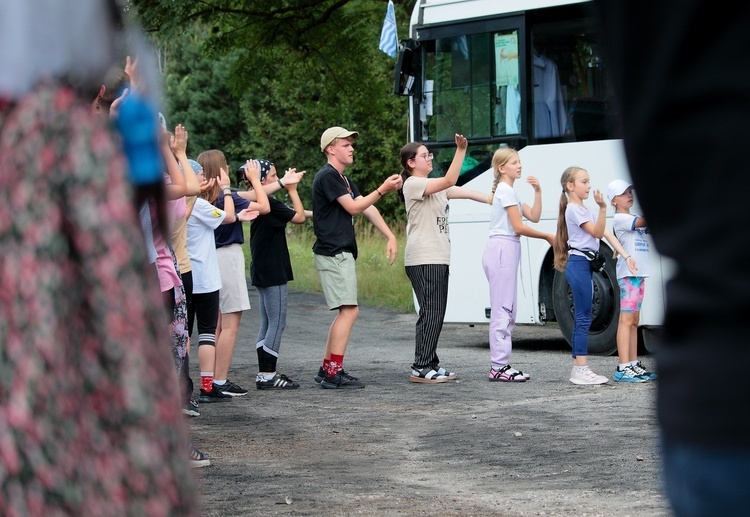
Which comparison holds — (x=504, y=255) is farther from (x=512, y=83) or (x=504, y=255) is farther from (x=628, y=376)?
(x=512, y=83)

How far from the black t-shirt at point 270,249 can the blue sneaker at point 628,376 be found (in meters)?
2.71

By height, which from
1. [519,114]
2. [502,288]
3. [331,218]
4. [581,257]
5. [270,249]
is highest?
[519,114]

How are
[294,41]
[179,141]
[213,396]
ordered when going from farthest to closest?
1. [294,41]
2. [213,396]
3. [179,141]

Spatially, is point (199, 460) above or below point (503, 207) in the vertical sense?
below

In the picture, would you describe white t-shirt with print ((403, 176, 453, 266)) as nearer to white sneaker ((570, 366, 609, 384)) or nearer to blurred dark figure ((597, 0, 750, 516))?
white sneaker ((570, 366, 609, 384))

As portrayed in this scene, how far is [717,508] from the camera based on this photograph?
140cm

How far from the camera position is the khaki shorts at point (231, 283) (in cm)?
922

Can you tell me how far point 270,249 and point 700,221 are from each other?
8276mm

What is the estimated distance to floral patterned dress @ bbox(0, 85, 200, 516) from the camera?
163 centimetres

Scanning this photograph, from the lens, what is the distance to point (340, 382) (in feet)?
32.5

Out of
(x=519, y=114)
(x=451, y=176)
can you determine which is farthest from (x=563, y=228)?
(x=519, y=114)

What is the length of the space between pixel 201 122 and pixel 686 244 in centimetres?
5428

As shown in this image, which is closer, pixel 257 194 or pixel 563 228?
pixel 257 194

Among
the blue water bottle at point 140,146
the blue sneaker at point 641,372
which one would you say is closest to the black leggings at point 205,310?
the blue sneaker at point 641,372
